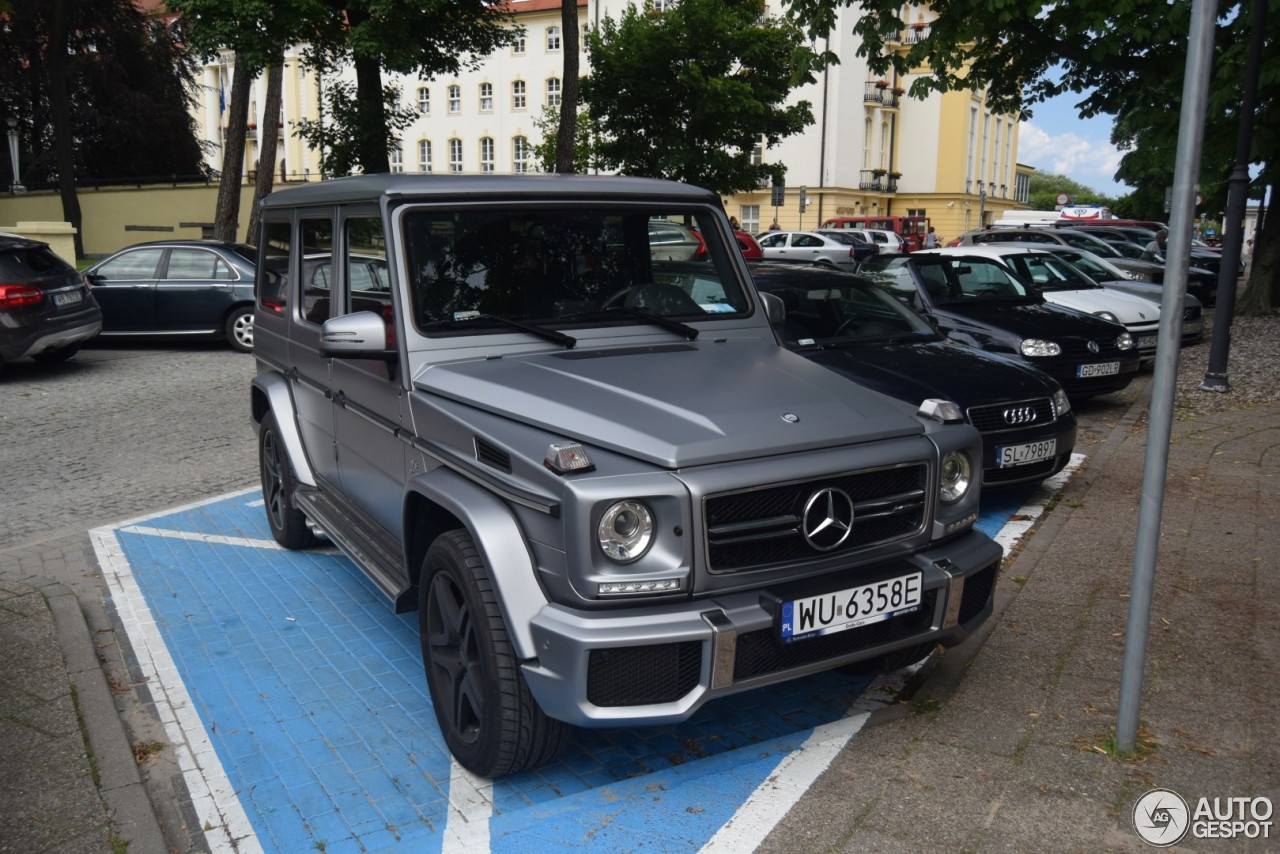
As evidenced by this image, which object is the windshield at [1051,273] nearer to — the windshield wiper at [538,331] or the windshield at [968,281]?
the windshield at [968,281]

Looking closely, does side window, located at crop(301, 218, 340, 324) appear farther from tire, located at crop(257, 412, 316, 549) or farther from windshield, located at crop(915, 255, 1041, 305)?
windshield, located at crop(915, 255, 1041, 305)

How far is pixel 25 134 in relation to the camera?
4319cm

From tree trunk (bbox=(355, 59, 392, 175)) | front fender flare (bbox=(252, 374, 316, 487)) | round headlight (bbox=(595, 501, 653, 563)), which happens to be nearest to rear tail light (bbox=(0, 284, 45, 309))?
front fender flare (bbox=(252, 374, 316, 487))

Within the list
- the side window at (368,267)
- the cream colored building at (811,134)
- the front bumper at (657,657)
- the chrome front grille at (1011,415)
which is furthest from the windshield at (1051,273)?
the cream colored building at (811,134)

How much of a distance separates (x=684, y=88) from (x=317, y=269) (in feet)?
88.0

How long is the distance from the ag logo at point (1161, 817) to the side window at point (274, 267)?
15.7 feet

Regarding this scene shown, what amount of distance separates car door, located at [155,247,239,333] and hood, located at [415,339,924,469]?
13.0 m

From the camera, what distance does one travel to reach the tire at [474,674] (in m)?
3.63

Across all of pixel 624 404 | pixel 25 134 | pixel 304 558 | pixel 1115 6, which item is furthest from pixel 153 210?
pixel 624 404

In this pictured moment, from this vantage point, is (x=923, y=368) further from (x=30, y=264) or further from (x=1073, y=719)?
(x=30, y=264)

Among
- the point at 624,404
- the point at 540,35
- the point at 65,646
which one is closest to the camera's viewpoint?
the point at 624,404

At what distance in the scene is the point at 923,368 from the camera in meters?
7.58

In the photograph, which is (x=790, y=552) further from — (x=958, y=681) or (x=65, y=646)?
(x=65, y=646)

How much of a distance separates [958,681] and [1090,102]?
58.1 ft
